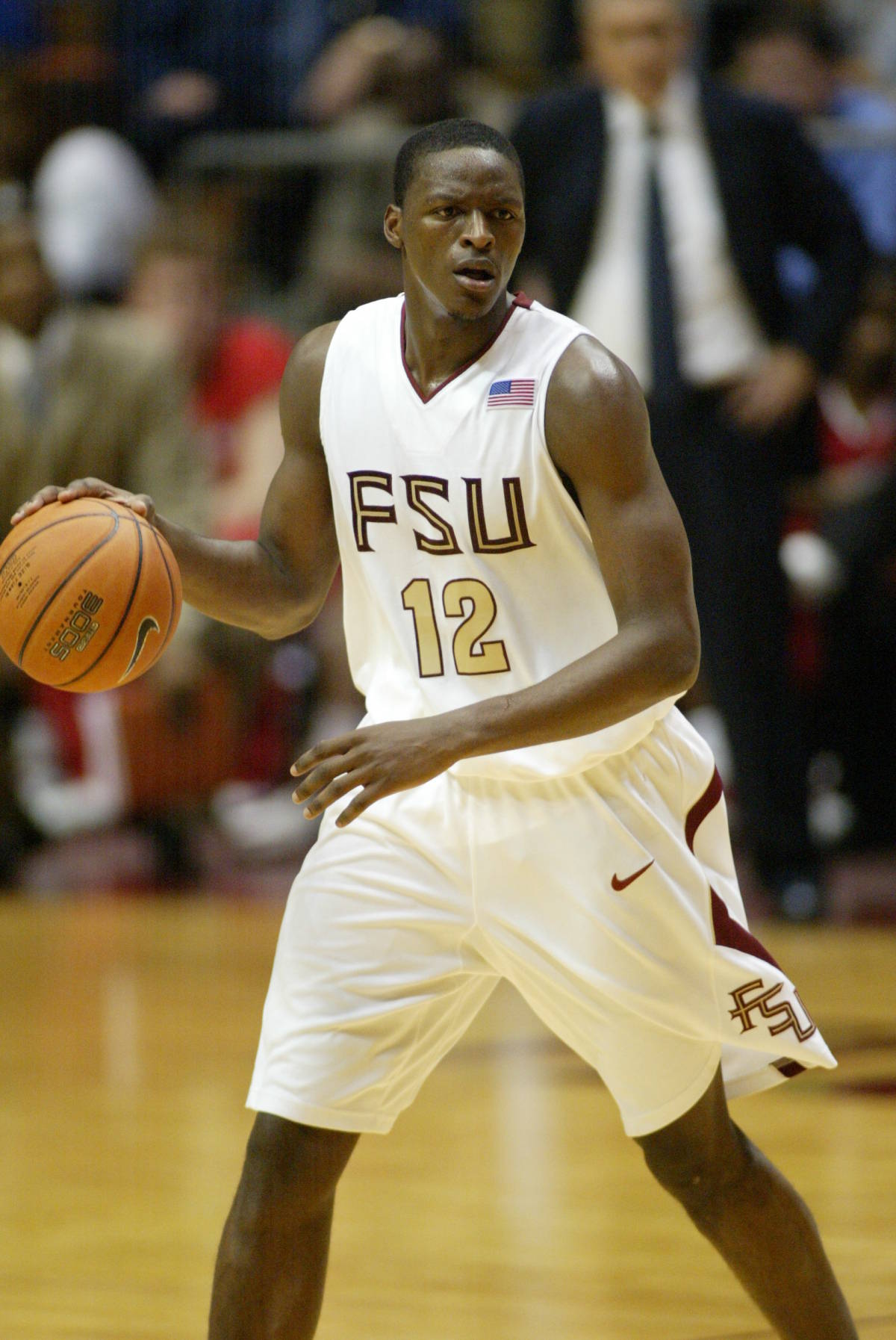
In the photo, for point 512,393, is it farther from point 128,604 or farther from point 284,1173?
point 284,1173

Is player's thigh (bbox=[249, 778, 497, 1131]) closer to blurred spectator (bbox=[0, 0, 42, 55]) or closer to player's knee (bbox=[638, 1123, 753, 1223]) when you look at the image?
player's knee (bbox=[638, 1123, 753, 1223])

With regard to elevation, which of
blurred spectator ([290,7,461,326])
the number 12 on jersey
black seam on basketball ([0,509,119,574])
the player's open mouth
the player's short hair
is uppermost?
blurred spectator ([290,7,461,326])

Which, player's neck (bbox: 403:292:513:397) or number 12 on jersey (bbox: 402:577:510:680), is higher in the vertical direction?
player's neck (bbox: 403:292:513:397)

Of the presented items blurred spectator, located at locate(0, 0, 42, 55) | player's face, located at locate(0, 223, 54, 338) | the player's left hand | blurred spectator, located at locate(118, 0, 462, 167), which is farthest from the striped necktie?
blurred spectator, located at locate(0, 0, 42, 55)

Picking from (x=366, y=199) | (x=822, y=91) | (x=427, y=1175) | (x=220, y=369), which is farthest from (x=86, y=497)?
(x=822, y=91)

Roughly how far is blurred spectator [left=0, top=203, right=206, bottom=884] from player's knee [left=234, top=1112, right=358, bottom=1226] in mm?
5198

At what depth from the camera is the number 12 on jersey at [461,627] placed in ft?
10.6

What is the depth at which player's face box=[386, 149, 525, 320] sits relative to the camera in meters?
3.15

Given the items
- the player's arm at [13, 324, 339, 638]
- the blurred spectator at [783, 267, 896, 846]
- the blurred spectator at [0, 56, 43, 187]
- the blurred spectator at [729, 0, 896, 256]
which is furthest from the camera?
the blurred spectator at [0, 56, 43, 187]

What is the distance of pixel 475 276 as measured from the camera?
3.18 m

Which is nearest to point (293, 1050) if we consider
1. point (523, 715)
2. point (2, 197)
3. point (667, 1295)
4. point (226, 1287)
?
point (226, 1287)

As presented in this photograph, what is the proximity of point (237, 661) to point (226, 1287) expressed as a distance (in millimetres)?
5805

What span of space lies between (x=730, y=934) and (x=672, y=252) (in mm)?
4245

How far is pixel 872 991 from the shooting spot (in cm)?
651
